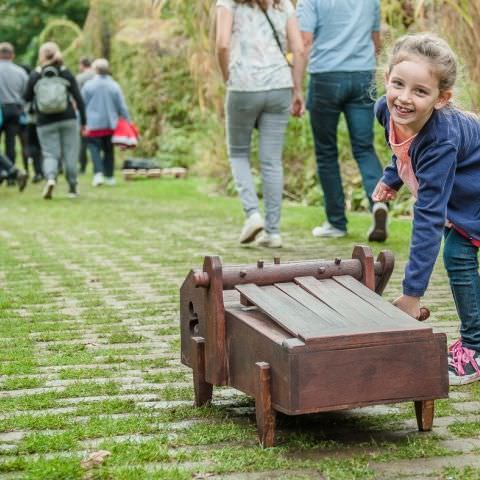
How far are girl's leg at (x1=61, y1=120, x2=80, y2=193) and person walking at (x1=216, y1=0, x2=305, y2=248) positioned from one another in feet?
21.4

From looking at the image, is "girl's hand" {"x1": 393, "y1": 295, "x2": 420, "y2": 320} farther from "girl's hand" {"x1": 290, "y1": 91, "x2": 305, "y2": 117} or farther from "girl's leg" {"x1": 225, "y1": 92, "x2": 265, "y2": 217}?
"girl's hand" {"x1": 290, "y1": 91, "x2": 305, "y2": 117}

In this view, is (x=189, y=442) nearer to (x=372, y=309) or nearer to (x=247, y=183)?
(x=372, y=309)

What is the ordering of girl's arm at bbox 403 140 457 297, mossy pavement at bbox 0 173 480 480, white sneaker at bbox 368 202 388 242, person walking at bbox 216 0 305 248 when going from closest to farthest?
mossy pavement at bbox 0 173 480 480
girl's arm at bbox 403 140 457 297
person walking at bbox 216 0 305 248
white sneaker at bbox 368 202 388 242

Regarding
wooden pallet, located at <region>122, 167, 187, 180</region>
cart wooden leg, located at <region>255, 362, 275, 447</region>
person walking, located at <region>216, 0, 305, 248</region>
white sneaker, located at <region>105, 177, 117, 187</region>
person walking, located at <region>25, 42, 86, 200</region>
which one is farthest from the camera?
wooden pallet, located at <region>122, 167, 187, 180</region>

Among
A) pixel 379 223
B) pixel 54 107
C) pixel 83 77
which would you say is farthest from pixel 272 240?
pixel 83 77

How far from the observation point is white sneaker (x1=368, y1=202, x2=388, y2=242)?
28.4ft

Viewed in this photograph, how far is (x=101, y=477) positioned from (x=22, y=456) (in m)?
0.37

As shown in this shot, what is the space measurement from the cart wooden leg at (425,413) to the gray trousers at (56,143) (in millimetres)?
11520

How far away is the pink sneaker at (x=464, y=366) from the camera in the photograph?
466 centimetres

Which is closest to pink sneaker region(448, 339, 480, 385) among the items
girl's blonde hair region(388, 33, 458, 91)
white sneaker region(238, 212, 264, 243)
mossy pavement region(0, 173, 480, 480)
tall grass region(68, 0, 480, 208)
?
mossy pavement region(0, 173, 480, 480)

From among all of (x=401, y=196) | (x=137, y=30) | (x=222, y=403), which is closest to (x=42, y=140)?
(x=401, y=196)

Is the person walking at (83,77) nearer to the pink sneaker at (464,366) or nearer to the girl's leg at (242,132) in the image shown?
the girl's leg at (242,132)

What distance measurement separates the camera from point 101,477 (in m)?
3.46

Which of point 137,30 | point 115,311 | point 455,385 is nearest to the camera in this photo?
point 455,385
